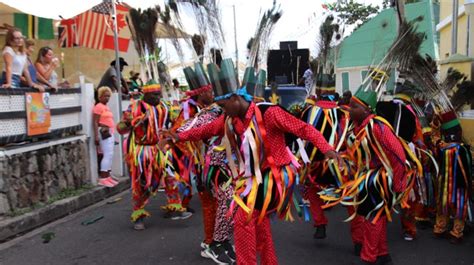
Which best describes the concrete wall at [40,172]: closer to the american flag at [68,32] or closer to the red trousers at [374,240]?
the red trousers at [374,240]

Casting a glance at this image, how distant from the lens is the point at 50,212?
21.5 feet

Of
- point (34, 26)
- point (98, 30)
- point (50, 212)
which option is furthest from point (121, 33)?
point (50, 212)

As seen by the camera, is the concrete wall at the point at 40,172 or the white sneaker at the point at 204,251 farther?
the concrete wall at the point at 40,172

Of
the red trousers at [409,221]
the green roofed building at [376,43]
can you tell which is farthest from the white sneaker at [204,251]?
the green roofed building at [376,43]

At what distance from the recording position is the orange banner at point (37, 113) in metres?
6.54

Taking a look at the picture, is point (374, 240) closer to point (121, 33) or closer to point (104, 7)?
point (104, 7)

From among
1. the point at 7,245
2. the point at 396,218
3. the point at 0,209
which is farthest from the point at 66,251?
the point at 396,218

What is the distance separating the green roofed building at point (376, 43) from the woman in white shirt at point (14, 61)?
4.27m

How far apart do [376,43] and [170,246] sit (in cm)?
340

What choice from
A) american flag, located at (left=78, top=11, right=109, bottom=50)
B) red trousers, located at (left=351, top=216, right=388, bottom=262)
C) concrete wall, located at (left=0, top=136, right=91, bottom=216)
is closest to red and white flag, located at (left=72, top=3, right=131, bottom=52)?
american flag, located at (left=78, top=11, right=109, bottom=50)

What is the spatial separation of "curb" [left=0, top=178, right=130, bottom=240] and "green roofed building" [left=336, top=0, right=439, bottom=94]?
4.06 m

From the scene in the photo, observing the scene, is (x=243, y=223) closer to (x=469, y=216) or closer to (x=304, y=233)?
(x=304, y=233)

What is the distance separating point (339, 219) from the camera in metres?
6.50

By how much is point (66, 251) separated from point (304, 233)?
2547 millimetres
